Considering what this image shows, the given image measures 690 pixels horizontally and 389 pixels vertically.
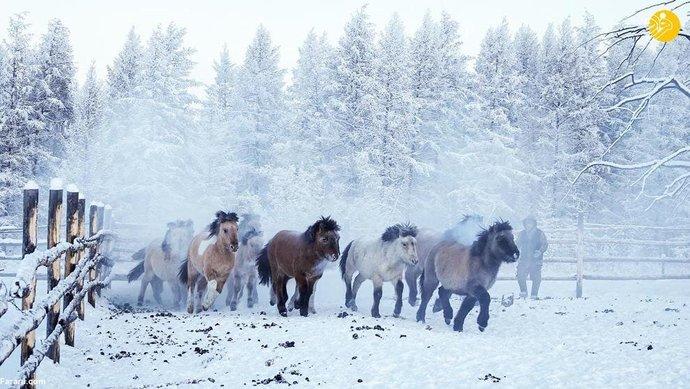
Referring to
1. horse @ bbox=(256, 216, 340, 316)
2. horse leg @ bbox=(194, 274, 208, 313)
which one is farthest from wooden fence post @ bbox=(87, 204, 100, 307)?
horse @ bbox=(256, 216, 340, 316)

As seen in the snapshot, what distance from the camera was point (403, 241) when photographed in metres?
11.7

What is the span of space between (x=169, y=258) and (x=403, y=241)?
6.16m

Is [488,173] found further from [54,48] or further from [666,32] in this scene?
[54,48]

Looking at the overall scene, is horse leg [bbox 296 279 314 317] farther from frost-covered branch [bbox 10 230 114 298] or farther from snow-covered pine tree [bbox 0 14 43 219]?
snow-covered pine tree [bbox 0 14 43 219]

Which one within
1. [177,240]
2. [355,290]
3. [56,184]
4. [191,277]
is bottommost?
[355,290]

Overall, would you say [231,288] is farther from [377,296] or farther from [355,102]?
[355,102]

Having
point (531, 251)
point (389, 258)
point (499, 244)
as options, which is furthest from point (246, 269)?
point (531, 251)

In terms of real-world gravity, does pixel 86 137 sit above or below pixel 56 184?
above

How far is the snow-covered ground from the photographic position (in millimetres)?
5988

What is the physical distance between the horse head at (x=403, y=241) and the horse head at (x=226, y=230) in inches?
126

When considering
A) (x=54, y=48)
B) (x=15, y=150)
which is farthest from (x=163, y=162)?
(x=54, y=48)

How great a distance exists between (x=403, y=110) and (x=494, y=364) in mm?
25164

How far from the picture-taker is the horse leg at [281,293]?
37.3ft

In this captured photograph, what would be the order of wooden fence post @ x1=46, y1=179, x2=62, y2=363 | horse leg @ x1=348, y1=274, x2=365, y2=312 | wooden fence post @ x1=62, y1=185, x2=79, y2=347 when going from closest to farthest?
wooden fence post @ x1=46, y1=179, x2=62, y2=363, wooden fence post @ x1=62, y1=185, x2=79, y2=347, horse leg @ x1=348, y1=274, x2=365, y2=312
